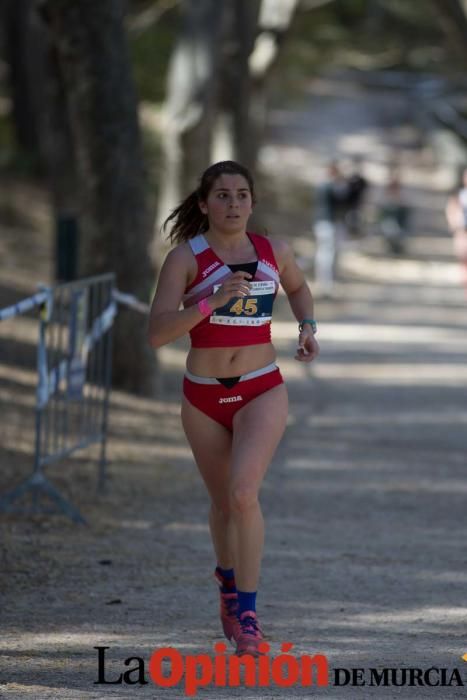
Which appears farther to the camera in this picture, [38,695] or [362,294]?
[362,294]

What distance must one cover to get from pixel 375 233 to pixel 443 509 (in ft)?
74.3

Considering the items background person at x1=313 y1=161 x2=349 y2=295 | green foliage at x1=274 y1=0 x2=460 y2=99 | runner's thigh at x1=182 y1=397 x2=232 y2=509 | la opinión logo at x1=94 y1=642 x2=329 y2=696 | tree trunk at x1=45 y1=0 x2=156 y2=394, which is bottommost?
la opinión logo at x1=94 y1=642 x2=329 y2=696

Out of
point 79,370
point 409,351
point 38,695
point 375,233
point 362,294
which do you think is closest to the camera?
point 38,695

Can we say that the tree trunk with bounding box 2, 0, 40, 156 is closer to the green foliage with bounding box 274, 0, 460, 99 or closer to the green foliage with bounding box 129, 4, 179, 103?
the green foliage with bounding box 129, 4, 179, 103

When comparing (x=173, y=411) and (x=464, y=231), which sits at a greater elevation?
(x=464, y=231)

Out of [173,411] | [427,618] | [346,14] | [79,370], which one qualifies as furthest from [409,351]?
[346,14]

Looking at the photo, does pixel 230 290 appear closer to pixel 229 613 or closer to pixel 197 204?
pixel 197 204

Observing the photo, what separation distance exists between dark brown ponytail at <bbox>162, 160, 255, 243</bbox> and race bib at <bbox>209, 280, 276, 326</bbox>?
433 millimetres

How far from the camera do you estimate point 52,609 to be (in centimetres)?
718

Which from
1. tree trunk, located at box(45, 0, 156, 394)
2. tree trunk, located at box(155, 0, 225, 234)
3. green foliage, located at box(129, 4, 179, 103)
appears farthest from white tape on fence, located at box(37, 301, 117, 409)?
green foliage, located at box(129, 4, 179, 103)

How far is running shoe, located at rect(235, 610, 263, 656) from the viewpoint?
602 cm

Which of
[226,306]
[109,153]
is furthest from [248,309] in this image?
[109,153]

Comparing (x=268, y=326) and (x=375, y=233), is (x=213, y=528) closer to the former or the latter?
(x=268, y=326)

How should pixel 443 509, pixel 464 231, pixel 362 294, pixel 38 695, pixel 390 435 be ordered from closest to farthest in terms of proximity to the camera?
1. pixel 38 695
2. pixel 443 509
3. pixel 390 435
4. pixel 464 231
5. pixel 362 294
